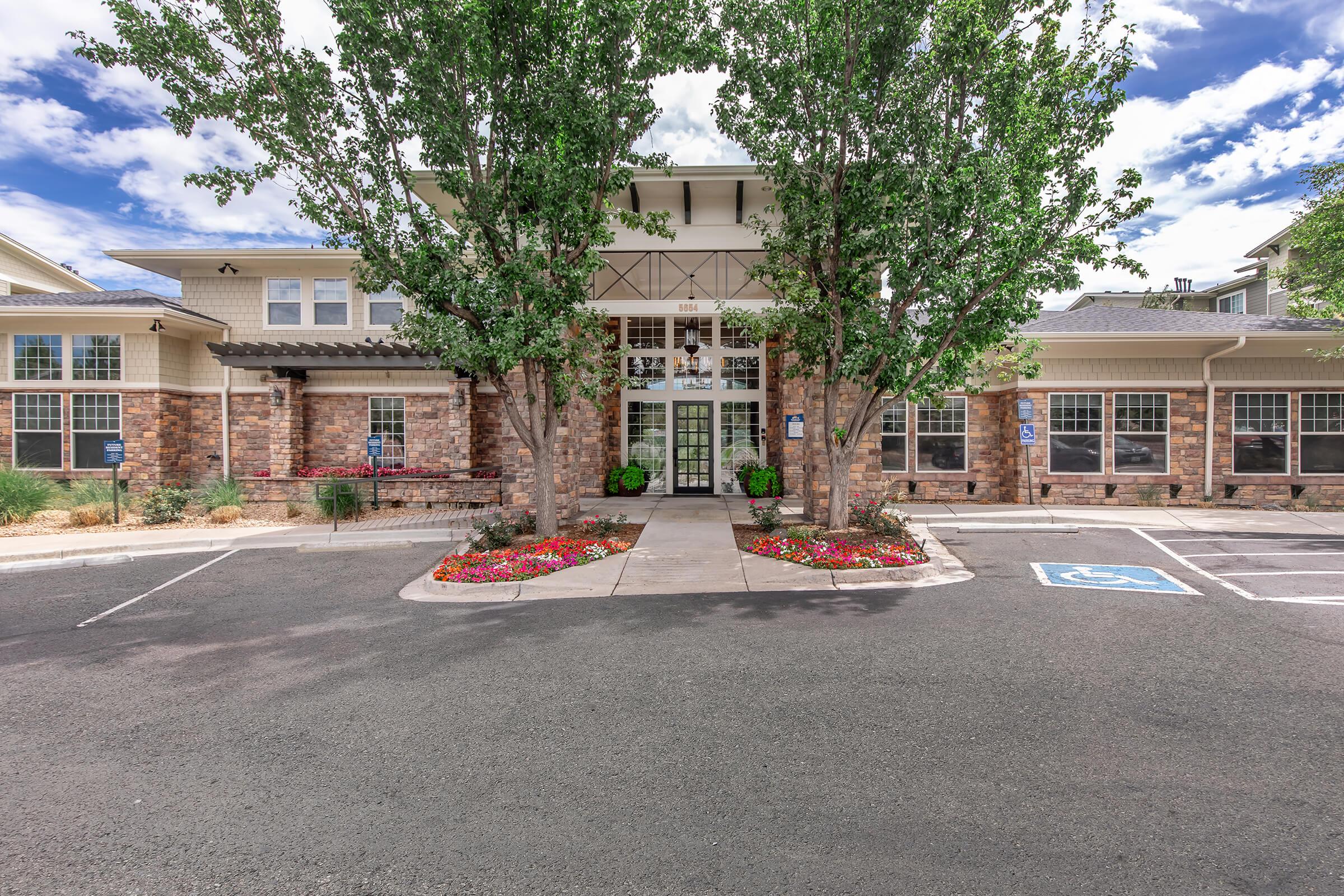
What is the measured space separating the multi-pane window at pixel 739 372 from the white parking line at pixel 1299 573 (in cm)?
987

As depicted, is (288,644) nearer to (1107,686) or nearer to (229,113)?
(1107,686)

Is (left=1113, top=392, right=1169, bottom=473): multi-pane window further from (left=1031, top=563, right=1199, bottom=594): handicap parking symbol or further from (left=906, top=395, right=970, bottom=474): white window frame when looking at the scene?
(left=1031, top=563, right=1199, bottom=594): handicap parking symbol

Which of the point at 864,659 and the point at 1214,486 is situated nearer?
the point at 864,659

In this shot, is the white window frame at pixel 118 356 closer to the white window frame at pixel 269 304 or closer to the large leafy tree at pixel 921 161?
the white window frame at pixel 269 304

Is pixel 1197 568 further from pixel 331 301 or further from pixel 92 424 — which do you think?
pixel 92 424

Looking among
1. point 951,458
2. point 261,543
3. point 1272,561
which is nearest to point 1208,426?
point 951,458

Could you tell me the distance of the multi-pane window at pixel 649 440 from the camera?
52.7 ft

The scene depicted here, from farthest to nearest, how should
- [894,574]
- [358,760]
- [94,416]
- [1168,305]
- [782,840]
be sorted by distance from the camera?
[1168,305] < [94,416] < [894,574] < [358,760] < [782,840]

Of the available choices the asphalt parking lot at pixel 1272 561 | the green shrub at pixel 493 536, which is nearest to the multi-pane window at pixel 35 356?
the green shrub at pixel 493 536

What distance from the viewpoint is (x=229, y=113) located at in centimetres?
873

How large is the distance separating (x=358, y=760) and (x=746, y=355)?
532 inches

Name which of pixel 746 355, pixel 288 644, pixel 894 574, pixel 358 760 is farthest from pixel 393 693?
pixel 746 355

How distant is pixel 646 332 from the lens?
1627cm

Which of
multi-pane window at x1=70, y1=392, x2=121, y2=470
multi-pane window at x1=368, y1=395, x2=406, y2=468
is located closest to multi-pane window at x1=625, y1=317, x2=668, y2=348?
multi-pane window at x1=368, y1=395, x2=406, y2=468
